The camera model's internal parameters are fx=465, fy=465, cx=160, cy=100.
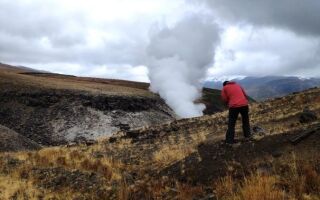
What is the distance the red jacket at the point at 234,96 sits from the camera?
16375 mm

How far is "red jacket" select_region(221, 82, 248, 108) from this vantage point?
645 inches

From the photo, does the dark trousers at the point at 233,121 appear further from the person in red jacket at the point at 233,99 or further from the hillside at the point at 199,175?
the hillside at the point at 199,175

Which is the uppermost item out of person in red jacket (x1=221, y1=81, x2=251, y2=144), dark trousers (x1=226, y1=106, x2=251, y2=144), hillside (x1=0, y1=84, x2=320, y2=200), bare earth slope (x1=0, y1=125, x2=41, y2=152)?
person in red jacket (x1=221, y1=81, x2=251, y2=144)

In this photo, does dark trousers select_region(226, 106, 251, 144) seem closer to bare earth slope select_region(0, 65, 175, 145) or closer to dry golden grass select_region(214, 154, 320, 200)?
dry golden grass select_region(214, 154, 320, 200)

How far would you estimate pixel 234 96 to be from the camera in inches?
647

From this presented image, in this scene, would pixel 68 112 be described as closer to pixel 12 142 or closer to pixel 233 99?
pixel 12 142

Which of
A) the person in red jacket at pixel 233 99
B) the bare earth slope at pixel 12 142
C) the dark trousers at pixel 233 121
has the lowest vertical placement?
the bare earth slope at pixel 12 142

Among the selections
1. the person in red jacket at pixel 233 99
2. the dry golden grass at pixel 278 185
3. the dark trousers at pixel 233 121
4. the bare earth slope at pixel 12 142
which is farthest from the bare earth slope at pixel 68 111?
the dry golden grass at pixel 278 185

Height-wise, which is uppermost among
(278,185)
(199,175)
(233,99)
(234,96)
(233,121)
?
(234,96)

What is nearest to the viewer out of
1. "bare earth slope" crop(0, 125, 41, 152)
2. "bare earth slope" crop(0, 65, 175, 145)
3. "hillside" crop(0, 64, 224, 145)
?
"bare earth slope" crop(0, 125, 41, 152)

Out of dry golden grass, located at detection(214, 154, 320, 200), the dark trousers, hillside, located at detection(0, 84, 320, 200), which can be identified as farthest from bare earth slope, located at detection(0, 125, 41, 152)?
dry golden grass, located at detection(214, 154, 320, 200)

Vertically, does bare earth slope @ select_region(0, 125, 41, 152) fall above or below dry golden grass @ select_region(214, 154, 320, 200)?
below

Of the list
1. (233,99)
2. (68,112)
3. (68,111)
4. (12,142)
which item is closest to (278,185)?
(233,99)

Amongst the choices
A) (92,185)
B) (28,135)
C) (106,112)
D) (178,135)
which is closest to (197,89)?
(106,112)
